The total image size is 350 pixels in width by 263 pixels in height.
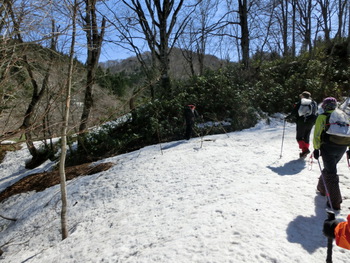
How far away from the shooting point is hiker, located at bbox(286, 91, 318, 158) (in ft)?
19.1

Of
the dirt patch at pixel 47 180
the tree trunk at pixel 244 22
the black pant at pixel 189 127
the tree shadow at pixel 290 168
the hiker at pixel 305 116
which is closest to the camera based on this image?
the tree shadow at pixel 290 168

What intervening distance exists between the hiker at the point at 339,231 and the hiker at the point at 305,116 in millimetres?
4340

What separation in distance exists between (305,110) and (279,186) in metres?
2.41

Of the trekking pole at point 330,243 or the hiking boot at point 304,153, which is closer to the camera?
the trekking pole at point 330,243

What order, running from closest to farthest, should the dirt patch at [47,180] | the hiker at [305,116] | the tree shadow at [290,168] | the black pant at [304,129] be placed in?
1. the tree shadow at [290,168]
2. the hiker at [305,116]
3. the black pant at [304,129]
4. the dirt patch at [47,180]

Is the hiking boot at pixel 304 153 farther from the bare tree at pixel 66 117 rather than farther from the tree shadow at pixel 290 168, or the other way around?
the bare tree at pixel 66 117

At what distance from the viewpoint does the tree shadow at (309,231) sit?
2986mm

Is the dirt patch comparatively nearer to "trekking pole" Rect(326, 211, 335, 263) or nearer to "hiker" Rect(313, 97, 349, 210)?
"hiker" Rect(313, 97, 349, 210)

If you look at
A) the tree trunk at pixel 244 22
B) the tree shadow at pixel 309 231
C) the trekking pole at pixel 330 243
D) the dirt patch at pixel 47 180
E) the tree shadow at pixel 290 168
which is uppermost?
the tree trunk at pixel 244 22

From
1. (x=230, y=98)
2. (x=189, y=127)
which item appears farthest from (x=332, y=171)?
(x=230, y=98)

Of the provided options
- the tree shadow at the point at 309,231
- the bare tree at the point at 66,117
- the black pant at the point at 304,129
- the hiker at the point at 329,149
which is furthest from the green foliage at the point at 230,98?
the tree shadow at the point at 309,231

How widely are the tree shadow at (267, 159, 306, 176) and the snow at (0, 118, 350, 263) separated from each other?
0.02m

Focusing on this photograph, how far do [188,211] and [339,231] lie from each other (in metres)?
2.52

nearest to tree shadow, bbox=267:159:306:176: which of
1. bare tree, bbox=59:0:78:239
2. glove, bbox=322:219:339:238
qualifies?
glove, bbox=322:219:339:238
